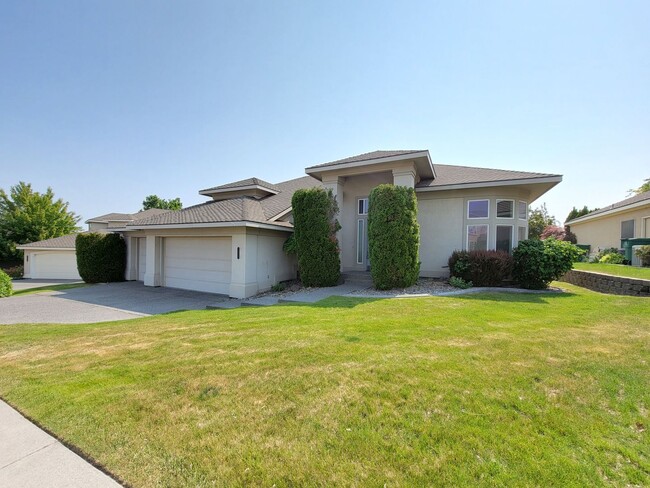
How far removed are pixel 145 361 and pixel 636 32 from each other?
1451 cm

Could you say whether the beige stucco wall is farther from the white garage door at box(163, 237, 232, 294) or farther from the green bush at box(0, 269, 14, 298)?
the green bush at box(0, 269, 14, 298)

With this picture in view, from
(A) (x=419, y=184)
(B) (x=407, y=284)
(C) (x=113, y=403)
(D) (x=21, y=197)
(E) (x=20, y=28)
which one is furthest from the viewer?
(D) (x=21, y=197)

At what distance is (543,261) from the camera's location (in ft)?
31.6

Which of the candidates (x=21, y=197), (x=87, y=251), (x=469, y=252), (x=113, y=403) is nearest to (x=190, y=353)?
(x=113, y=403)

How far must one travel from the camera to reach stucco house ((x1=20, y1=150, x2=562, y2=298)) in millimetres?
10594

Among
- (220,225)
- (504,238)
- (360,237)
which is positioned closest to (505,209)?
(504,238)

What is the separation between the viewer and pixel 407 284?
9633 millimetres

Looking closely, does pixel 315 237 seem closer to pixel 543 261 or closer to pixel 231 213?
pixel 231 213

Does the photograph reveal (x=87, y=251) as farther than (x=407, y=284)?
Yes

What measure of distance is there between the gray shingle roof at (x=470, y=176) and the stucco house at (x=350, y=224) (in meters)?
0.04

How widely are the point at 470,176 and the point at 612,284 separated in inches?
241

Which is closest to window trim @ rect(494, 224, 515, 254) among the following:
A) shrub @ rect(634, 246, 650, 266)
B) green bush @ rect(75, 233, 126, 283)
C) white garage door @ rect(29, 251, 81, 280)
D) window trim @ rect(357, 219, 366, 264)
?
window trim @ rect(357, 219, 366, 264)

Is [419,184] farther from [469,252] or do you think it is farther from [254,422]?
[254,422]

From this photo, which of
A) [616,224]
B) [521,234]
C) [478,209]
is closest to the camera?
[478,209]
